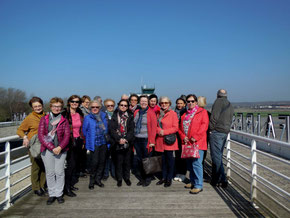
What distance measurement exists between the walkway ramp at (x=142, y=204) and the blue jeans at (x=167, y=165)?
1.02ft

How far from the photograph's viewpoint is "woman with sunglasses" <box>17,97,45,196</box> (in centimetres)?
389

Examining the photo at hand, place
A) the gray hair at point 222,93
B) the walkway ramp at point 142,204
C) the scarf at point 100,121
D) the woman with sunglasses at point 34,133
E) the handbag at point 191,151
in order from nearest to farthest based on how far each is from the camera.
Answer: the walkway ramp at point 142,204 → the woman with sunglasses at point 34,133 → the handbag at point 191,151 → the gray hair at point 222,93 → the scarf at point 100,121

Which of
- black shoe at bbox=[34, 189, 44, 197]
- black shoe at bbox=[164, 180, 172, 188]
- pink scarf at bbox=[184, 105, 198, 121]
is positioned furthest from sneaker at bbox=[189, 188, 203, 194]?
black shoe at bbox=[34, 189, 44, 197]

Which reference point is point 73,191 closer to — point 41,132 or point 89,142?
point 89,142

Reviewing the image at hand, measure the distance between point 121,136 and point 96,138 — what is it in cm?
50

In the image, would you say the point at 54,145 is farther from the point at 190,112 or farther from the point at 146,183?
the point at 190,112

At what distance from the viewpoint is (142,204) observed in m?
3.58

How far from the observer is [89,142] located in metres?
4.39

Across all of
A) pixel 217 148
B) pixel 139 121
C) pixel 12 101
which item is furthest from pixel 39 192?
pixel 12 101

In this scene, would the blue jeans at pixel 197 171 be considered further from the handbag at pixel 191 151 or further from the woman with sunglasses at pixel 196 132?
the handbag at pixel 191 151

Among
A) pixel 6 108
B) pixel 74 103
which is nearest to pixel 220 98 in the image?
pixel 74 103

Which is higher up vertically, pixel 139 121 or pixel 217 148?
pixel 139 121

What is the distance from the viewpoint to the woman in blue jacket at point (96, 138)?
437 centimetres

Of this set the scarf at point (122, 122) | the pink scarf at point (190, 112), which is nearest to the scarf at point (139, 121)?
the scarf at point (122, 122)
